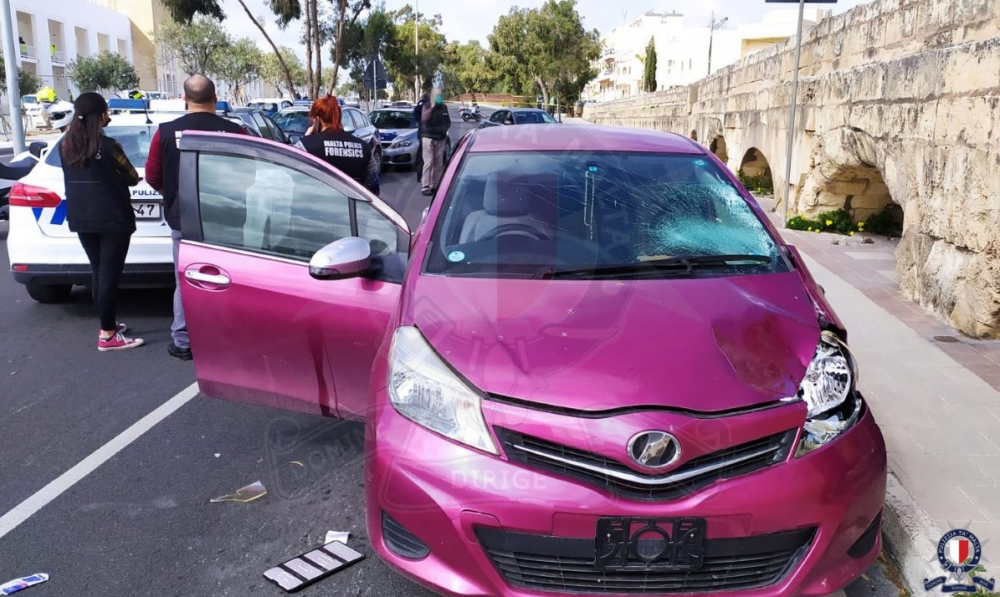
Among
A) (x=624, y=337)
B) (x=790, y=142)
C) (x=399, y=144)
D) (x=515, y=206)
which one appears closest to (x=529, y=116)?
(x=399, y=144)

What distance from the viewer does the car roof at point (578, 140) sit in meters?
3.90

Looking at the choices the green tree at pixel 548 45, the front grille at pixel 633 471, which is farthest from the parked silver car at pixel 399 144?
the green tree at pixel 548 45

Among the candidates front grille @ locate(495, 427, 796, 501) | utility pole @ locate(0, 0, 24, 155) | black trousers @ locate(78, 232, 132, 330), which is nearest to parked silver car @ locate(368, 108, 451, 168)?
utility pole @ locate(0, 0, 24, 155)

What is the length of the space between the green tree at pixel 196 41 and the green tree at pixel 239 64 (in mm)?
3841

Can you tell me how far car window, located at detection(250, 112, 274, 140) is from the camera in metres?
12.1

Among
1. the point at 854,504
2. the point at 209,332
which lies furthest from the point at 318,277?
the point at 854,504

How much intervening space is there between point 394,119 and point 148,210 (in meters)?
15.1

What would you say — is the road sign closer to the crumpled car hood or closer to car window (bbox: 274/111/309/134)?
car window (bbox: 274/111/309/134)

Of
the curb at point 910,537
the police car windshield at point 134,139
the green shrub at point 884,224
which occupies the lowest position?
the curb at point 910,537

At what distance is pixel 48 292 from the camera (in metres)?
6.91

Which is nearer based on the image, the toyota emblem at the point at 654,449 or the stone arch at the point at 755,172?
the toyota emblem at the point at 654,449

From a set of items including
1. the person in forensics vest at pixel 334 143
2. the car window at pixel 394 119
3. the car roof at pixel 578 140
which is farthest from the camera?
the car window at pixel 394 119

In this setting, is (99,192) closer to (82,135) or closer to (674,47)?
(82,135)

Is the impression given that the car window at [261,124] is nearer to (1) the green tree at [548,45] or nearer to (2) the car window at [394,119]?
(2) the car window at [394,119]
